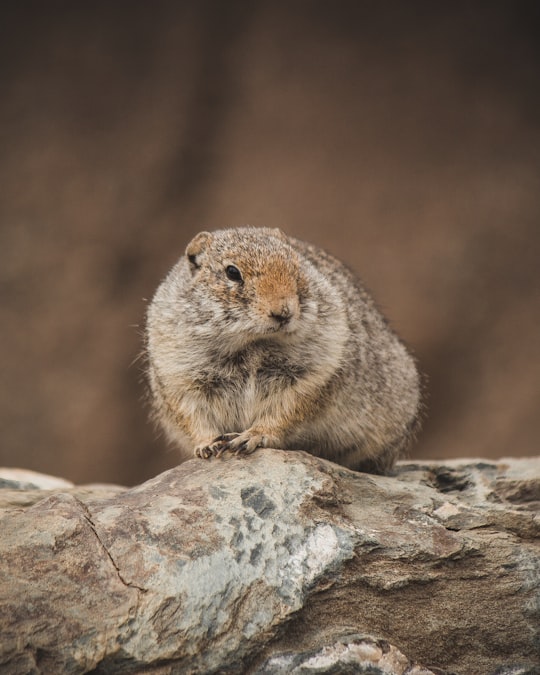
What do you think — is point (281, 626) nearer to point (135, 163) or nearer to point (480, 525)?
point (480, 525)

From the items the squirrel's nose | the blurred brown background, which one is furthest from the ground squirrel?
the blurred brown background

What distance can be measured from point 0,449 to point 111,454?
5.16ft

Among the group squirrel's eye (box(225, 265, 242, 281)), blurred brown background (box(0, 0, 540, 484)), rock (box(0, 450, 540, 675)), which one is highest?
blurred brown background (box(0, 0, 540, 484))

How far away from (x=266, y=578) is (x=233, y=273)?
2.01 m

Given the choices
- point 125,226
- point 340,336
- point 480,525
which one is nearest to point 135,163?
point 125,226

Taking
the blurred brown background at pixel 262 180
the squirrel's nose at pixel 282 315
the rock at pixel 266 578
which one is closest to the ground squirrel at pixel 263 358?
the squirrel's nose at pixel 282 315

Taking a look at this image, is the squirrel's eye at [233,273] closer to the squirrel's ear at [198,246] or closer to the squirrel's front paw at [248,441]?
the squirrel's ear at [198,246]

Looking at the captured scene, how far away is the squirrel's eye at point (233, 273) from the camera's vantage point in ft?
18.6

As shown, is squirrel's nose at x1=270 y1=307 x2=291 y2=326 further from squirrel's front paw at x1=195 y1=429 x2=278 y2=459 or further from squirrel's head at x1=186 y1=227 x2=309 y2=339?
squirrel's front paw at x1=195 y1=429 x2=278 y2=459

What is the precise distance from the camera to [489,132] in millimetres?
11977

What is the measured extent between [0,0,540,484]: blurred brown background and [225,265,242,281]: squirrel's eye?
6.61m

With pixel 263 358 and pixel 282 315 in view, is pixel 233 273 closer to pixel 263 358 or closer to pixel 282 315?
pixel 282 315

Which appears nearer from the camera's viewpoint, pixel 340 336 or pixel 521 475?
pixel 340 336

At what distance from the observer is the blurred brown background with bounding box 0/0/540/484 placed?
1197 centimetres
